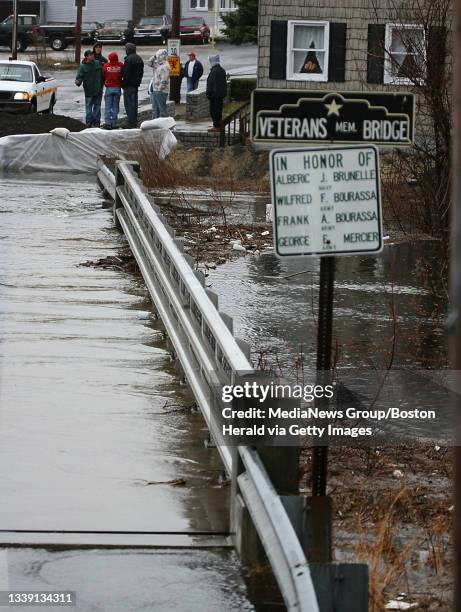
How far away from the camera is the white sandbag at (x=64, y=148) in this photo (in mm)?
26656

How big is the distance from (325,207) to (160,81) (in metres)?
27.5

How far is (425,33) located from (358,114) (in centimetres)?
1024

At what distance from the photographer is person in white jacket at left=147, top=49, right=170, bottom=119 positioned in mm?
32875

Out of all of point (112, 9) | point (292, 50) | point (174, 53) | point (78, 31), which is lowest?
point (174, 53)

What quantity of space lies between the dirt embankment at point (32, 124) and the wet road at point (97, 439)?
61.2 feet

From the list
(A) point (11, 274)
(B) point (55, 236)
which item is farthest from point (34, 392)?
(B) point (55, 236)

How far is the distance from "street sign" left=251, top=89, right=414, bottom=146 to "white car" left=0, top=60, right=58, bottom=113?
1241 inches

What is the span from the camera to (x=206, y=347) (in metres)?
8.16

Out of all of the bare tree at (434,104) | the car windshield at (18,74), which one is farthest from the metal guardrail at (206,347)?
the car windshield at (18,74)

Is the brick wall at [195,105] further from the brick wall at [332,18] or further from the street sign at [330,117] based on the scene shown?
the street sign at [330,117]

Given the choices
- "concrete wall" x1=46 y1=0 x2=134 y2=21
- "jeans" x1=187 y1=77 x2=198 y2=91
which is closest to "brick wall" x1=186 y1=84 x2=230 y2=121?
"jeans" x1=187 y1=77 x2=198 y2=91

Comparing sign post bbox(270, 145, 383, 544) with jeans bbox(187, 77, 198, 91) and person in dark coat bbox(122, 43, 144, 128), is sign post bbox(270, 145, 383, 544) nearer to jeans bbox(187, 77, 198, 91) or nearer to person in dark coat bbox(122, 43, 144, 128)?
person in dark coat bbox(122, 43, 144, 128)

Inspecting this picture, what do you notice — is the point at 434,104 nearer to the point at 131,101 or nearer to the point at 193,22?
the point at 131,101

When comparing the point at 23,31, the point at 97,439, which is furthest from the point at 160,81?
the point at 23,31
